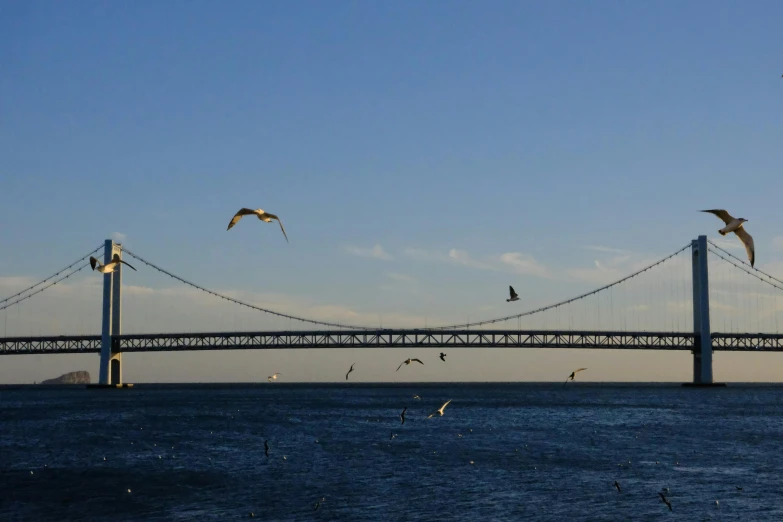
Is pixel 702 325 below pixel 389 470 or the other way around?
the other way around

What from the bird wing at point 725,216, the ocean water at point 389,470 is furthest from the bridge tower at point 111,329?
the bird wing at point 725,216

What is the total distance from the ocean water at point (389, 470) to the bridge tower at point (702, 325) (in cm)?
4647

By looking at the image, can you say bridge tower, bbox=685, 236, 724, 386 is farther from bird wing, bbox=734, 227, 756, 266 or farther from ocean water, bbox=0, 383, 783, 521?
bird wing, bbox=734, 227, 756, 266

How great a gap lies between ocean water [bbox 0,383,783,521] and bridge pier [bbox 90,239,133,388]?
1814 inches

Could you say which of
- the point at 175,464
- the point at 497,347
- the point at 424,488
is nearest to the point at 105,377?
the point at 497,347

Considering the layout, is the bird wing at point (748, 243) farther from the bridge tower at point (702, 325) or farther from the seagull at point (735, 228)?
the bridge tower at point (702, 325)

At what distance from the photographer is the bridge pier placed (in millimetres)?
114688

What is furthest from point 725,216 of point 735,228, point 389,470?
point 389,470

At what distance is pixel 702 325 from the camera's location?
11538 cm

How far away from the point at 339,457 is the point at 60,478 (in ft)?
38.7

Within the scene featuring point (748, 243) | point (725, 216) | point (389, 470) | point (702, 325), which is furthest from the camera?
point (702, 325)

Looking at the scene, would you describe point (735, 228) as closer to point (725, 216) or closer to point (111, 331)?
point (725, 216)

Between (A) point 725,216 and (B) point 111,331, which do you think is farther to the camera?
(B) point 111,331

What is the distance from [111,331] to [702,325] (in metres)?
67.1
